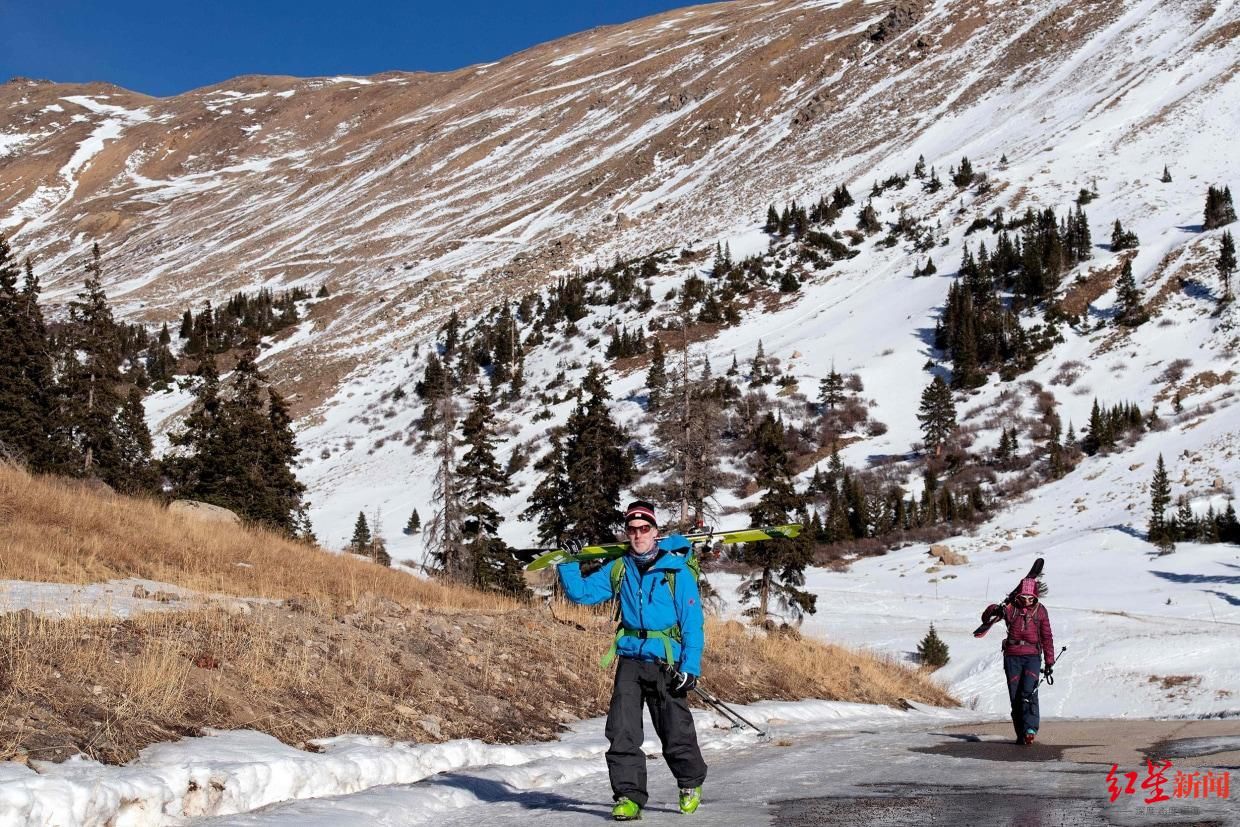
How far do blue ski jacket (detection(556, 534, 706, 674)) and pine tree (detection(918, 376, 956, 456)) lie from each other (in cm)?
4597

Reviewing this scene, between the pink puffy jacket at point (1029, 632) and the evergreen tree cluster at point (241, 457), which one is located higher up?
the evergreen tree cluster at point (241, 457)

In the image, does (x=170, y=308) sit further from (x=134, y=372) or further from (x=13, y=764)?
(x=13, y=764)

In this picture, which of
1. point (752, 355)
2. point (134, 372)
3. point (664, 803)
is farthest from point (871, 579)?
point (134, 372)

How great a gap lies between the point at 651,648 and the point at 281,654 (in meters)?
3.93

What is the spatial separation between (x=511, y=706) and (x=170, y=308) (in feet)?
338

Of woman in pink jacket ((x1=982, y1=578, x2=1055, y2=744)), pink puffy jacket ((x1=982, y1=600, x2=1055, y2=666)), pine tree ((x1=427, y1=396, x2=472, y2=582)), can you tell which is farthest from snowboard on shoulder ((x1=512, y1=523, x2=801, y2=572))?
pine tree ((x1=427, y1=396, x2=472, y2=582))

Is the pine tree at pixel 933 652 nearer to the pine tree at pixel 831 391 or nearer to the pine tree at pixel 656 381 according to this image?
the pine tree at pixel 656 381

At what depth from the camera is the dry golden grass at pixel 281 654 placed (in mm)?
6316

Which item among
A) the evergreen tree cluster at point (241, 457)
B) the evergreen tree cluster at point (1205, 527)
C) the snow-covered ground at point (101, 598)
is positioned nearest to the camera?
the snow-covered ground at point (101, 598)

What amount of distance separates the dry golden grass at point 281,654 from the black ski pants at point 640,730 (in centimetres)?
263

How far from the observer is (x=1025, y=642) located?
10.3m

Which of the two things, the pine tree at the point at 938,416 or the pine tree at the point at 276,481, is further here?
the pine tree at the point at 938,416

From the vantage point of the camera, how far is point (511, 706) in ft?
31.1

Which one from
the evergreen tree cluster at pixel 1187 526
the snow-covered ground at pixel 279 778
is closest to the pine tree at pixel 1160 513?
the evergreen tree cluster at pixel 1187 526
